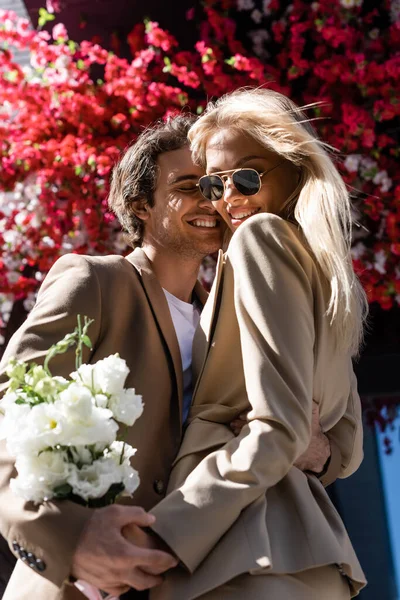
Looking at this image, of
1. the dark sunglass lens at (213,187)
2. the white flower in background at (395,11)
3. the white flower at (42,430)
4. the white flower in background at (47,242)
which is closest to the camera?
the white flower at (42,430)

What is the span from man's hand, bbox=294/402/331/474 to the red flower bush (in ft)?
9.36

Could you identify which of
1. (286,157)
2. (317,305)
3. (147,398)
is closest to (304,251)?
(317,305)

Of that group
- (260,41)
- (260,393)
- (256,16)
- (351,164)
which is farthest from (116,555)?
(256,16)

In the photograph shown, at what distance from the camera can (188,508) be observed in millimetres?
2342

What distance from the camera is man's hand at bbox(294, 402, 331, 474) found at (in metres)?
2.75

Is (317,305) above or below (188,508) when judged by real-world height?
above

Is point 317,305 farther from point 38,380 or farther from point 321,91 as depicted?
point 321,91

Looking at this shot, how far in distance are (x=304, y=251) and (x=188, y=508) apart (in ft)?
2.56

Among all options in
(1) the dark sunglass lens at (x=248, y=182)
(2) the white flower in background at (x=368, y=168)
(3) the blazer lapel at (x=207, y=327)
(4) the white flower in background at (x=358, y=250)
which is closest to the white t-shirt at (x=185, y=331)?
(3) the blazer lapel at (x=207, y=327)

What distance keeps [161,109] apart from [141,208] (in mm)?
2174

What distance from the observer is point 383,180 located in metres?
5.73

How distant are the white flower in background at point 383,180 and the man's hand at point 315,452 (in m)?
3.11

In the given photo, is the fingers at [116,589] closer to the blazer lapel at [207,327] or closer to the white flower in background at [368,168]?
the blazer lapel at [207,327]

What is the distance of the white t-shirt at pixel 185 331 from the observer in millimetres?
3043
